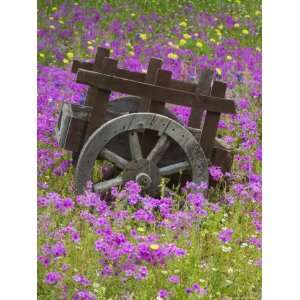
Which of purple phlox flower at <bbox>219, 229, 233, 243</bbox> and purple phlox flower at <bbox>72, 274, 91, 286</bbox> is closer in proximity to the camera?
purple phlox flower at <bbox>72, 274, 91, 286</bbox>

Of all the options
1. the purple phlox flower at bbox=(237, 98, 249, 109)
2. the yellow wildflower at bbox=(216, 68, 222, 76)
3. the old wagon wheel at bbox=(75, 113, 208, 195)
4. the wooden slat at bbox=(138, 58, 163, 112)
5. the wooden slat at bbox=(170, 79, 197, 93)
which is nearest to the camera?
the old wagon wheel at bbox=(75, 113, 208, 195)

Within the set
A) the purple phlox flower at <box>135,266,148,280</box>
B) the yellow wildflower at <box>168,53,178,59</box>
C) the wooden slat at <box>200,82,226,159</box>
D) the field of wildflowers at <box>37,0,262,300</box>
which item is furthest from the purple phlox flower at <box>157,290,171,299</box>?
the yellow wildflower at <box>168,53,178,59</box>

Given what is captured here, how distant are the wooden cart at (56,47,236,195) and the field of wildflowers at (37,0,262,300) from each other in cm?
10

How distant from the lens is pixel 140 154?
4082 millimetres

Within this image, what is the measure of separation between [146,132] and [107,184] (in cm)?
34

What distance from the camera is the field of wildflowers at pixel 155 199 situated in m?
3.69

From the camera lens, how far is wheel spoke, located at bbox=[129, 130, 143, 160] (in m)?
4.06

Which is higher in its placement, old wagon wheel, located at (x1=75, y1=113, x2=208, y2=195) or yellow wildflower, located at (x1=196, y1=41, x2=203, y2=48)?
yellow wildflower, located at (x1=196, y1=41, x2=203, y2=48)

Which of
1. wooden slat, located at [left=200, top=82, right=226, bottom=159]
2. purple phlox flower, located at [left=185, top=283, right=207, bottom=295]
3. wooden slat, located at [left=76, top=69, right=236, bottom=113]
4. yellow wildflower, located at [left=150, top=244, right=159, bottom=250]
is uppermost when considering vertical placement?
wooden slat, located at [left=76, top=69, right=236, bottom=113]

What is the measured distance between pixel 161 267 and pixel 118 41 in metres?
1.50

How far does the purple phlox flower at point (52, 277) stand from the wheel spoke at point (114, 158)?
70cm

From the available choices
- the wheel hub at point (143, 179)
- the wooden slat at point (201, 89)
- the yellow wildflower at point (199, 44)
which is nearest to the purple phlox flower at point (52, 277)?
the wheel hub at point (143, 179)

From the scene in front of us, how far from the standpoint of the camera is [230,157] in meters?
4.30

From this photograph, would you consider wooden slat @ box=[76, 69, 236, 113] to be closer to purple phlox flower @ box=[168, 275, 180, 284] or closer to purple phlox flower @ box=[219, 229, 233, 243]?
purple phlox flower @ box=[219, 229, 233, 243]
